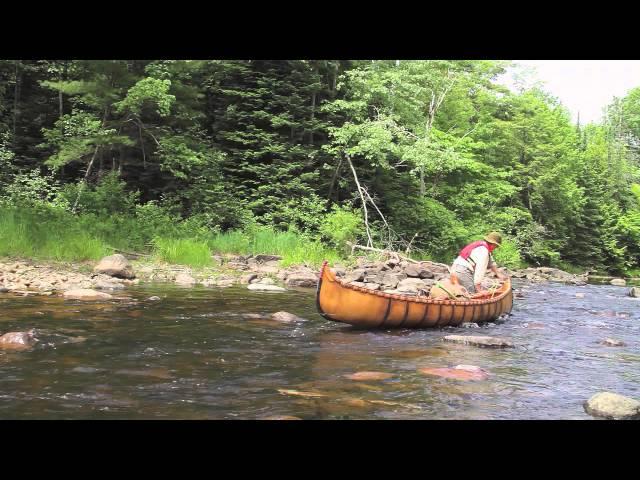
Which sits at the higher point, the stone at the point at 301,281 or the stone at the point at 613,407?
the stone at the point at 613,407

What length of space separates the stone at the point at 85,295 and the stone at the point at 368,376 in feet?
19.7

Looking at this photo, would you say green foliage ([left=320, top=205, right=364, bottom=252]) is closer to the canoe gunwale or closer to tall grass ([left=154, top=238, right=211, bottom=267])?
tall grass ([left=154, top=238, right=211, bottom=267])

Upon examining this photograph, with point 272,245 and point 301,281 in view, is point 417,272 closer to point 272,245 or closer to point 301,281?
point 301,281

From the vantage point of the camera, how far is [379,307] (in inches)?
363

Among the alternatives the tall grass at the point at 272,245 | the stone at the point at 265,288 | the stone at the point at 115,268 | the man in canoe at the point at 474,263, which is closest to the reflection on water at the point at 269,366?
the man in canoe at the point at 474,263

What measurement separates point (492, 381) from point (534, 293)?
1237 cm

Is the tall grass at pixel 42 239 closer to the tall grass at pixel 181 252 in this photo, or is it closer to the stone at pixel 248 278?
the tall grass at pixel 181 252

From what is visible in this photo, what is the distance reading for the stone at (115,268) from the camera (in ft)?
43.1

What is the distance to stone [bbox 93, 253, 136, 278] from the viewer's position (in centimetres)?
1314

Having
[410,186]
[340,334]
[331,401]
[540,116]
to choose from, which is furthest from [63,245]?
[540,116]

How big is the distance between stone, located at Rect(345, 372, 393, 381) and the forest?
10090 mm

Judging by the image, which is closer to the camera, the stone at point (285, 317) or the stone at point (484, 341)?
the stone at point (484, 341)

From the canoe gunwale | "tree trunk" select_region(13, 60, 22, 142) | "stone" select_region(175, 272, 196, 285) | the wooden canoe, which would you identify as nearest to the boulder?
"stone" select_region(175, 272, 196, 285)
